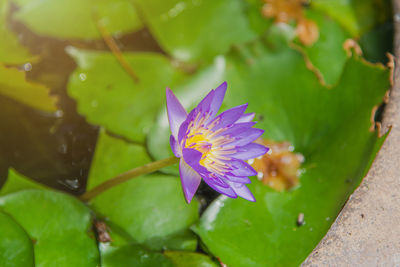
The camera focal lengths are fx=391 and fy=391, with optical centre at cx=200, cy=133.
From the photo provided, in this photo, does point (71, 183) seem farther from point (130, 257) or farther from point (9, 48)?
point (9, 48)

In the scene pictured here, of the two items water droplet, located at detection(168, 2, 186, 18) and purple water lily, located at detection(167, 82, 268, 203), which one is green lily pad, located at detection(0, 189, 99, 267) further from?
water droplet, located at detection(168, 2, 186, 18)

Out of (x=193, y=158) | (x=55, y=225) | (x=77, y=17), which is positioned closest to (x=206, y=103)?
(x=193, y=158)

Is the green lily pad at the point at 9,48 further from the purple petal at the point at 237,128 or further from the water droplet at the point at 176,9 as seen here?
the purple petal at the point at 237,128

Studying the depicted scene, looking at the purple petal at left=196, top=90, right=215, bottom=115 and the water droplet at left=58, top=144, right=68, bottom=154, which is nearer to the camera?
the purple petal at left=196, top=90, right=215, bottom=115

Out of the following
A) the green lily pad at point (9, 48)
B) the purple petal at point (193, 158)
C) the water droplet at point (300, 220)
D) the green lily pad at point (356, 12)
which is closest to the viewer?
the purple petal at point (193, 158)

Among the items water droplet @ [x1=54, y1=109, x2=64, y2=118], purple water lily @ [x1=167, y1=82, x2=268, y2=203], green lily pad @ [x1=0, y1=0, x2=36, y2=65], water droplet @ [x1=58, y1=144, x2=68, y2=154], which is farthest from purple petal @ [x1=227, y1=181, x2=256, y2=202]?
green lily pad @ [x1=0, y1=0, x2=36, y2=65]

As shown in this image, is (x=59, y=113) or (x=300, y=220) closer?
(x=300, y=220)

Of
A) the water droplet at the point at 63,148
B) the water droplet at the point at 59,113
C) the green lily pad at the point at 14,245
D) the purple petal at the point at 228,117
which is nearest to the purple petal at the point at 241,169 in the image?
the purple petal at the point at 228,117
